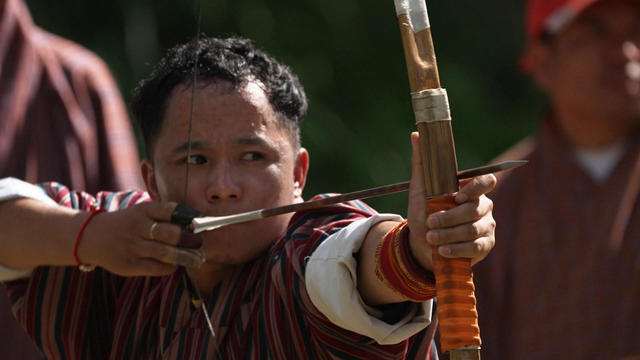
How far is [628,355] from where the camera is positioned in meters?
2.61

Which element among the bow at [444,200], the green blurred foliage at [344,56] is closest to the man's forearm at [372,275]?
the bow at [444,200]

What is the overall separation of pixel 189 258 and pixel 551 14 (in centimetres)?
170

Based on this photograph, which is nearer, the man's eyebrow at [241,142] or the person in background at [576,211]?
the man's eyebrow at [241,142]

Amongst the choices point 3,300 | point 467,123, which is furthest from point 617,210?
point 467,123

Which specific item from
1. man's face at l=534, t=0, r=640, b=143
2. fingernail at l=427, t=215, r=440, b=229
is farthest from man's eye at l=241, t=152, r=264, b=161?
man's face at l=534, t=0, r=640, b=143

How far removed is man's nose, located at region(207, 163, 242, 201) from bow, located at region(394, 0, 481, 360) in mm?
445

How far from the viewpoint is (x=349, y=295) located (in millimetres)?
1472

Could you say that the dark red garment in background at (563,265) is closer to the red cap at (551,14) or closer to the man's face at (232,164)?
the red cap at (551,14)

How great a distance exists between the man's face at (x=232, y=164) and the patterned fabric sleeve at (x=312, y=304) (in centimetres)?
8

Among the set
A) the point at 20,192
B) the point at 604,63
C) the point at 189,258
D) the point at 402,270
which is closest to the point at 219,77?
the point at 189,258

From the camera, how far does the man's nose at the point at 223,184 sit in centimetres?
172

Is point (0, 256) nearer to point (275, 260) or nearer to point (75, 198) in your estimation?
point (75, 198)

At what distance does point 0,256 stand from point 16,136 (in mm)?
732

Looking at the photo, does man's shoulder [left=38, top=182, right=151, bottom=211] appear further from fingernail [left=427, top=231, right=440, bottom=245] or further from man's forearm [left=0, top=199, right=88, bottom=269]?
fingernail [left=427, top=231, right=440, bottom=245]
